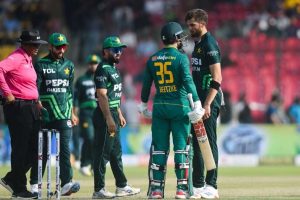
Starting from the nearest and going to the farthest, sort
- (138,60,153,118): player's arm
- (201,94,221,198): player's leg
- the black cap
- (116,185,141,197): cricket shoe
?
(138,60,153,118): player's arm, (201,94,221,198): player's leg, the black cap, (116,185,141,197): cricket shoe

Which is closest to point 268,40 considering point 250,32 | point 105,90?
point 250,32

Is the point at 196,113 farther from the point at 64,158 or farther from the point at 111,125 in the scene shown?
the point at 64,158

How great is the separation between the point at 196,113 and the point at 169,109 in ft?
1.52

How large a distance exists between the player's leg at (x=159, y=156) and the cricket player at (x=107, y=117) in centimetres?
113

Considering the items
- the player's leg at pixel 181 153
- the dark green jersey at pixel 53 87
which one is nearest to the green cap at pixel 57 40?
the dark green jersey at pixel 53 87

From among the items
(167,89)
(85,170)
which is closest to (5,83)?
(167,89)

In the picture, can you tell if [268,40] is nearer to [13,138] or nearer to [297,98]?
[297,98]

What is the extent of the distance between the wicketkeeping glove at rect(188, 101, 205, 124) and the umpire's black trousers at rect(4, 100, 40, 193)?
8.00ft

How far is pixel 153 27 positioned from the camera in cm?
3219

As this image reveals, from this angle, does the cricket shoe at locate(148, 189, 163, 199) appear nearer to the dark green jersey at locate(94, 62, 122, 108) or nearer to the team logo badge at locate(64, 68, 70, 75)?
the dark green jersey at locate(94, 62, 122, 108)

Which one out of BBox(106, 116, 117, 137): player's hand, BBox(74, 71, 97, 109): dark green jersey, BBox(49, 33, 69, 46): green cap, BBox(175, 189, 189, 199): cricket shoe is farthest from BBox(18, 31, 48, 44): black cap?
BBox(74, 71, 97, 109): dark green jersey

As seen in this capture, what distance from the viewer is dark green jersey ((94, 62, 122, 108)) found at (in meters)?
14.2

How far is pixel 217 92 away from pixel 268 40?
1732cm

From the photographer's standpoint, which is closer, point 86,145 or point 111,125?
point 111,125
